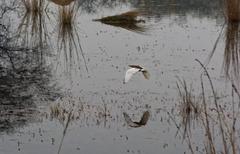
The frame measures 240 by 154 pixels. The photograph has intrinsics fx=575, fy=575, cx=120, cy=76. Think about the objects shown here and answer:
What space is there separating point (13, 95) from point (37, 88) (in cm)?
36

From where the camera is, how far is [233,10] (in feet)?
34.4

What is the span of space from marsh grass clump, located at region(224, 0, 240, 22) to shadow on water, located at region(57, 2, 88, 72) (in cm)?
285

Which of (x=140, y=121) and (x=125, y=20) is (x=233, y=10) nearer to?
(x=125, y=20)

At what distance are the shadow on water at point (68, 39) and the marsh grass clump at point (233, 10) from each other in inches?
112

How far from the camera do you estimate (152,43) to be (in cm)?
928

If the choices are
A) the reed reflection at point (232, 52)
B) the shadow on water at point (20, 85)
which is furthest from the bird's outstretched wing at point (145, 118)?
the reed reflection at point (232, 52)

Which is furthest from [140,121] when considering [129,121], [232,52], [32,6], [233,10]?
[32,6]

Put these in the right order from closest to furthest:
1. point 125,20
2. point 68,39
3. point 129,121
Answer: point 129,121, point 68,39, point 125,20

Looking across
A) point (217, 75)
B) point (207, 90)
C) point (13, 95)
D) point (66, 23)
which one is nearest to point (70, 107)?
point (13, 95)

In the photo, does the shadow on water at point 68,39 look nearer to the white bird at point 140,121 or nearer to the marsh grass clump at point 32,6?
the marsh grass clump at point 32,6

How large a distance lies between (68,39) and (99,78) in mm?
2288

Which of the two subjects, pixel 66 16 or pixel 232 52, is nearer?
pixel 232 52

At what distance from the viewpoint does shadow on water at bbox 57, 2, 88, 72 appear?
7980 mm

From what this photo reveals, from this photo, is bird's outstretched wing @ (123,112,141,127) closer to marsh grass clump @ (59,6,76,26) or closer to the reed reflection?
the reed reflection
